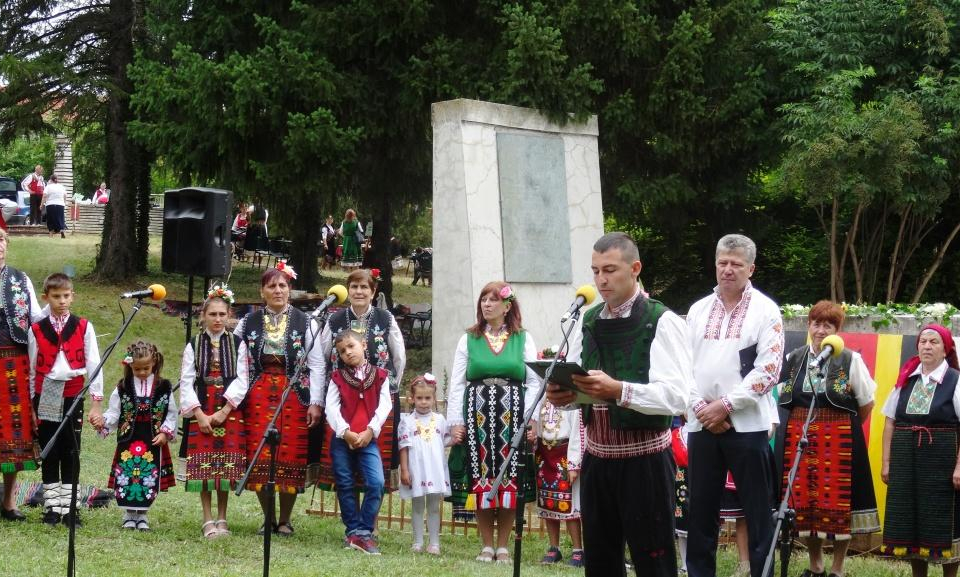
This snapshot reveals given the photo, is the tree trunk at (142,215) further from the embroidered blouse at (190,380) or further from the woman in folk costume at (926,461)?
the woman in folk costume at (926,461)

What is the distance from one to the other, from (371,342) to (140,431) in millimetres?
1683

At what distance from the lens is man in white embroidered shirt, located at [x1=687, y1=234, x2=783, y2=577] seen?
6.00 m

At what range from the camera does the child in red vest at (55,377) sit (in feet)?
26.9

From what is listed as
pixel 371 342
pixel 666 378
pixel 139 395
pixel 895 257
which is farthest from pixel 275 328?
pixel 895 257

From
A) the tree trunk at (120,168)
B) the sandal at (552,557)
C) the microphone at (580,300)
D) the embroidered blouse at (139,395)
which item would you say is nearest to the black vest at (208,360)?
the embroidered blouse at (139,395)

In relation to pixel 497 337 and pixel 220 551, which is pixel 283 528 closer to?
pixel 220 551

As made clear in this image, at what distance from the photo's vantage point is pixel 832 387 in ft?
25.2

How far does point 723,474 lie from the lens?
6117mm

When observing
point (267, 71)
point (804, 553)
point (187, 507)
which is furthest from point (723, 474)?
point (267, 71)

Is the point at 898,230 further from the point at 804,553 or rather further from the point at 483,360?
the point at 483,360

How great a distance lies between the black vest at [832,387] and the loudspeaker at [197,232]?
4.59m

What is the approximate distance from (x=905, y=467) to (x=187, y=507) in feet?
17.5

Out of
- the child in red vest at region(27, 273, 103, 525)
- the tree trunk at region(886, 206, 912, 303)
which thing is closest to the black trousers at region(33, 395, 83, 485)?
the child in red vest at region(27, 273, 103, 525)

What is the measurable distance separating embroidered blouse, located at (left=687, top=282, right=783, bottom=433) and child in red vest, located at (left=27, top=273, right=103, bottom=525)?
4.16 metres
